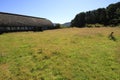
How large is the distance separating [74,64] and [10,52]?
289 inches

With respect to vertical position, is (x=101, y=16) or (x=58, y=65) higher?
(x=101, y=16)

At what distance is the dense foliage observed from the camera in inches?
2736

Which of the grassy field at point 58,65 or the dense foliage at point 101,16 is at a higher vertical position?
the dense foliage at point 101,16

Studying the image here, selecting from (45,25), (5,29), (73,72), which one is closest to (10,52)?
(73,72)

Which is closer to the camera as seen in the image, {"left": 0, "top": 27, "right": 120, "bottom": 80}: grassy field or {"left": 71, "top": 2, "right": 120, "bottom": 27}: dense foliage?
{"left": 0, "top": 27, "right": 120, "bottom": 80}: grassy field

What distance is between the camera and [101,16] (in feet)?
246

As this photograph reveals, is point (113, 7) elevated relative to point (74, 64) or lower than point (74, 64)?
elevated

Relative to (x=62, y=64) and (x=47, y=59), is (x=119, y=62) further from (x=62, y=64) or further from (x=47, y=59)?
(x=47, y=59)

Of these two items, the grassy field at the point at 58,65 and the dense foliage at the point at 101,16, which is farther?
the dense foliage at the point at 101,16

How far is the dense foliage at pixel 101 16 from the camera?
228 feet

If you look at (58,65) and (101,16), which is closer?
(58,65)

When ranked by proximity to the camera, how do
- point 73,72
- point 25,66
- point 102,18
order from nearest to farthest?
point 73,72
point 25,66
point 102,18

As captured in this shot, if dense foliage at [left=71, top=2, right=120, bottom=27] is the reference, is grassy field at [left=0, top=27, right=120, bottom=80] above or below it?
below

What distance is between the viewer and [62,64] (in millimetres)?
12742
